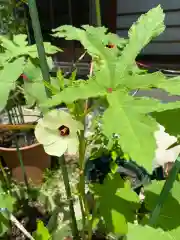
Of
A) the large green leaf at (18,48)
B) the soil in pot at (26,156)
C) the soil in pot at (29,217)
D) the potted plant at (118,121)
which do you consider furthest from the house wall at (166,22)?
the potted plant at (118,121)

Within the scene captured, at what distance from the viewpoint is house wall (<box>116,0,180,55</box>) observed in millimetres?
3586

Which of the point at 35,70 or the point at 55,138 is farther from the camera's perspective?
the point at 35,70

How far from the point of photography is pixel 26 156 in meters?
1.72

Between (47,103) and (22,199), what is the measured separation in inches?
42.9

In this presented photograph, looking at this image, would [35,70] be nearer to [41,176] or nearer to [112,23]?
[41,176]

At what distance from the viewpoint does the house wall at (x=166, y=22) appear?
3.59 metres

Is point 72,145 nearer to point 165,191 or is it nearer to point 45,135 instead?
point 45,135

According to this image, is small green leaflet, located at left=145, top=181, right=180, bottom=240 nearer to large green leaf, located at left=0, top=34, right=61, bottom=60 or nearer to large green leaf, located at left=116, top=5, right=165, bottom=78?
large green leaf, located at left=116, top=5, right=165, bottom=78

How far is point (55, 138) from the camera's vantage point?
25.3 inches

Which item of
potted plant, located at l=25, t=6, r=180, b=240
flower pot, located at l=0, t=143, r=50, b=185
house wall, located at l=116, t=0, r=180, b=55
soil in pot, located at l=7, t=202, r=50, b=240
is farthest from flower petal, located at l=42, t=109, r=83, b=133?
house wall, located at l=116, t=0, r=180, b=55

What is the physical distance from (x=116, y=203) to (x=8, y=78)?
379mm

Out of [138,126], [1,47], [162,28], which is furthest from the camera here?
[1,47]

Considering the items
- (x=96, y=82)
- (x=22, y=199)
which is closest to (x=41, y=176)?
(x=22, y=199)

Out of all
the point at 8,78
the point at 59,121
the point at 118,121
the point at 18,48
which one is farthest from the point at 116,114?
the point at 18,48
